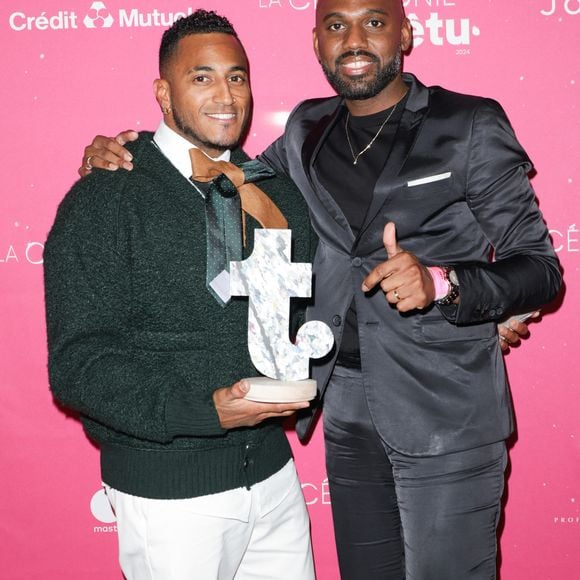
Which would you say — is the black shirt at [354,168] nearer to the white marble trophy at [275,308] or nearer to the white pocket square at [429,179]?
the white pocket square at [429,179]

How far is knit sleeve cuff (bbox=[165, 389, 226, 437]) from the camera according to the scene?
1.48 meters

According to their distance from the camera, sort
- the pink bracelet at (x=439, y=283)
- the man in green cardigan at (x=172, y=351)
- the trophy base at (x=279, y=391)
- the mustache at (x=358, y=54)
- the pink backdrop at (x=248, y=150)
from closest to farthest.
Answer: the trophy base at (x=279, y=391), the man in green cardigan at (x=172, y=351), the pink bracelet at (x=439, y=283), the mustache at (x=358, y=54), the pink backdrop at (x=248, y=150)

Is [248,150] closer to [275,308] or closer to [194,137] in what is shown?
[194,137]

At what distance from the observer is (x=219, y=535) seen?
5.32 ft

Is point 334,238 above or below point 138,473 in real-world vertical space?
above

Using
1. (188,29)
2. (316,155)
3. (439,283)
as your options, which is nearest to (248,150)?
(316,155)

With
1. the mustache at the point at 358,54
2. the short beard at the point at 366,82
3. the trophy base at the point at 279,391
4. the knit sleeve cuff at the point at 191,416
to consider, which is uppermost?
the mustache at the point at 358,54

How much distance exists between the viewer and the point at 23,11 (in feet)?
7.72

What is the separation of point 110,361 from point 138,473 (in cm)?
26

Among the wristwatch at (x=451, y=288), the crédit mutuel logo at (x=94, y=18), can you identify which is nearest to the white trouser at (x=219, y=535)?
the wristwatch at (x=451, y=288)

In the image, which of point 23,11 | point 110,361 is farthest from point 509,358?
point 23,11

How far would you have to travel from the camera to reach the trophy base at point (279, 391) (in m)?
1.42

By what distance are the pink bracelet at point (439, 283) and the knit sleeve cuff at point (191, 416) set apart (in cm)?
56

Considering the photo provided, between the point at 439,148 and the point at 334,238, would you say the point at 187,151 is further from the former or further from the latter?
the point at 439,148
